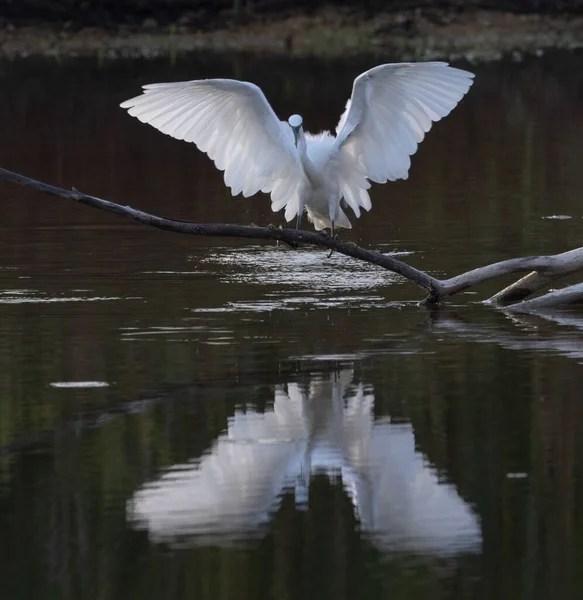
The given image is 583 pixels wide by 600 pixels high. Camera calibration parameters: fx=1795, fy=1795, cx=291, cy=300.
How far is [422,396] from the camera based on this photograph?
854 centimetres

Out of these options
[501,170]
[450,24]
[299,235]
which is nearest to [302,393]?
[299,235]

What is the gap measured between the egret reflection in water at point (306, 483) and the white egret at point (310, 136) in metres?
2.71

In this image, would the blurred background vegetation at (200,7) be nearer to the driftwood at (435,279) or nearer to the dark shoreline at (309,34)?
the dark shoreline at (309,34)

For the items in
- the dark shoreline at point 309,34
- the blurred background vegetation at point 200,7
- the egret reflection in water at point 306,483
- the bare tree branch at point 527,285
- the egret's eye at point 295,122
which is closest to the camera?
the egret reflection in water at point 306,483

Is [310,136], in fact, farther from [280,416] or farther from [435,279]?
[280,416]

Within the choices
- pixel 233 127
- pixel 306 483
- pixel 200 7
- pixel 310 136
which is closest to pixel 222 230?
pixel 233 127

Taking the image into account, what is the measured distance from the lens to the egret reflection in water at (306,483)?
21.1 ft

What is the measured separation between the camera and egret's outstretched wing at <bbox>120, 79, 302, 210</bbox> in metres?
10.6

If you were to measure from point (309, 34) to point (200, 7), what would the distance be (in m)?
2.81

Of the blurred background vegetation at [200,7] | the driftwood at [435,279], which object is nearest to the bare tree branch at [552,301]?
the driftwood at [435,279]

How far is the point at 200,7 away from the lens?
4116 centimetres

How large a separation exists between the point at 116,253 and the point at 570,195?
532 cm

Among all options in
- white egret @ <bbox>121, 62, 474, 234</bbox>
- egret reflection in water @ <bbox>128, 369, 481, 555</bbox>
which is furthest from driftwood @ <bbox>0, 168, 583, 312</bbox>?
egret reflection in water @ <bbox>128, 369, 481, 555</bbox>

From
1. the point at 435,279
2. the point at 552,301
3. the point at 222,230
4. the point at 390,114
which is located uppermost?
the point at 390,114
